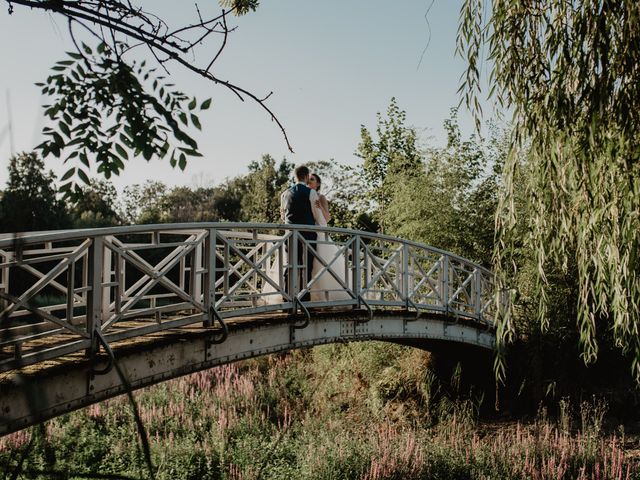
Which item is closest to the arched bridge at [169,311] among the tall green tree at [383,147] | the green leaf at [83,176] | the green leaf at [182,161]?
the green leaf at [83,176]

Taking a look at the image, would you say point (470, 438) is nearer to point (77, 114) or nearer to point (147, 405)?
point (147, 405)

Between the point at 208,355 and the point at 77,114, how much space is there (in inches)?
173

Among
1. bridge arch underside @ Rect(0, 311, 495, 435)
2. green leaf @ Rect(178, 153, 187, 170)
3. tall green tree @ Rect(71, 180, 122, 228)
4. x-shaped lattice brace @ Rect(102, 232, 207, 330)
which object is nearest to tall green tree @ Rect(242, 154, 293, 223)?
tall green tree @ Rect(71, 180, 122, 228)

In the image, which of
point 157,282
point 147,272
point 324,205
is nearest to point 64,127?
point 147,272

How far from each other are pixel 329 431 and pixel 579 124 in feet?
25.4

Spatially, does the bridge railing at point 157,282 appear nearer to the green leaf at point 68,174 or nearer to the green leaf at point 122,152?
the green leaf at point 68,174

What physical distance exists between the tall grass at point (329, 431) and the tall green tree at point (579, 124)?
4.82m

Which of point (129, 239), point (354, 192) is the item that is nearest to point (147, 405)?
point (354, 192)

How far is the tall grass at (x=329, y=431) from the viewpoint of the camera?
8984mm

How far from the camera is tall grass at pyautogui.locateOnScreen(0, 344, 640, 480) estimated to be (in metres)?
8.98

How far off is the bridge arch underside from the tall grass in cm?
158

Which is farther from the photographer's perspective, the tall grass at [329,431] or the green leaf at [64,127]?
the tall grass at [329,431]

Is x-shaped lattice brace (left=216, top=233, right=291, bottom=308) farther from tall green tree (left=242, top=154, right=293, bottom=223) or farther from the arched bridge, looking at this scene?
tall green tree (left=242, top=154, right=293, bottom=223)

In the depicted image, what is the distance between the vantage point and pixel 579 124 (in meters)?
4.48
